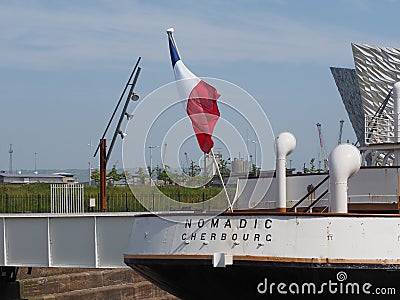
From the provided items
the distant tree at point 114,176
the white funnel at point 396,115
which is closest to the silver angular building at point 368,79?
the white funnel at point 396,115

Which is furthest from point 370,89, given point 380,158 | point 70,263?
point 70,263

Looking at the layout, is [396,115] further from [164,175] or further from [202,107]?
[164,175]

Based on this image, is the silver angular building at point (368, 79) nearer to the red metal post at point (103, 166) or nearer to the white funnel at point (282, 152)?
the red metal post at point (103, 166)

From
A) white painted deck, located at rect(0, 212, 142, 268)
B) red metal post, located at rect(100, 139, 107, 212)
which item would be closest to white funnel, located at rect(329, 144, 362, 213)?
→ white painted deck, located at rect(0, 212, 142, 268)

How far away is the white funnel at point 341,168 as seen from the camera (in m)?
19.6

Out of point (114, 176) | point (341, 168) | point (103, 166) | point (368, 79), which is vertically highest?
point (368, 79)

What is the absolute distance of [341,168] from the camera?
64.4 feet

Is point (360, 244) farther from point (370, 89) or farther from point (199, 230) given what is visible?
point (370, 89)

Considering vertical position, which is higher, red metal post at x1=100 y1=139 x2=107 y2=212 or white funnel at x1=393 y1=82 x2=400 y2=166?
white funnel at x1=393 y1=82 x2=400 y2=166

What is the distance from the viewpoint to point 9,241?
32.5 m

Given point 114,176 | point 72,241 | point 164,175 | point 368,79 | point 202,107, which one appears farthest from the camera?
point 114,176

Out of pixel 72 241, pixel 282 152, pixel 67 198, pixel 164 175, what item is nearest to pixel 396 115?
pixel 282 152

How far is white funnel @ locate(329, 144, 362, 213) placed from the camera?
19.6 metres

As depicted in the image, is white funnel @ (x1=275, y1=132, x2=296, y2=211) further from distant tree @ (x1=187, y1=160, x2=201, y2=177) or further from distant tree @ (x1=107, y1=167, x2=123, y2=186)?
distant tree @ (x1=107, y1=167, x2=123, y2=186)
